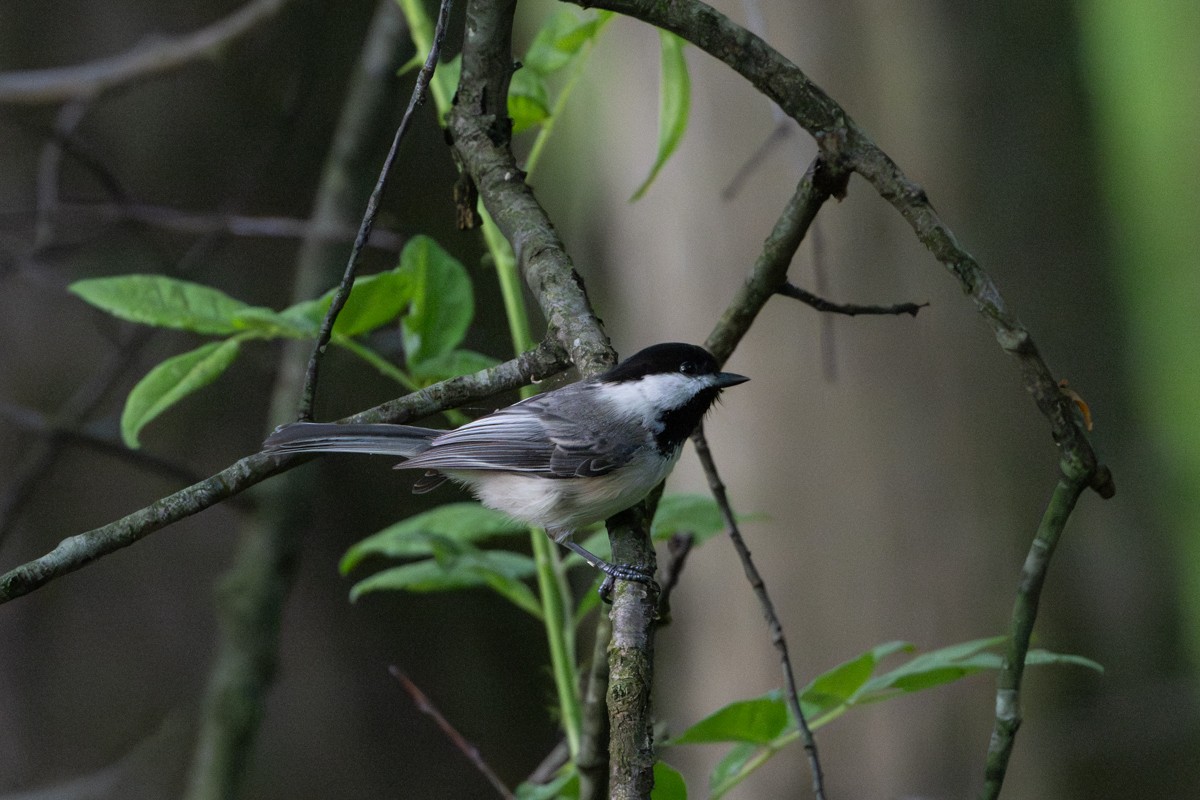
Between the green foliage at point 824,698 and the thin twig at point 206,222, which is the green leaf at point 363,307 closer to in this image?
the green foliage at point 824,698

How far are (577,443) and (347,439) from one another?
56cm

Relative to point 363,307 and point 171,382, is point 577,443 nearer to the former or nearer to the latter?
point 363,307

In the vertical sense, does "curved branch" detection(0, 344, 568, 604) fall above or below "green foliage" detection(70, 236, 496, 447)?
below

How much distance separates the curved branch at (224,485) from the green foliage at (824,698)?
538 mm

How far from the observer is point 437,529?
5.76 feet

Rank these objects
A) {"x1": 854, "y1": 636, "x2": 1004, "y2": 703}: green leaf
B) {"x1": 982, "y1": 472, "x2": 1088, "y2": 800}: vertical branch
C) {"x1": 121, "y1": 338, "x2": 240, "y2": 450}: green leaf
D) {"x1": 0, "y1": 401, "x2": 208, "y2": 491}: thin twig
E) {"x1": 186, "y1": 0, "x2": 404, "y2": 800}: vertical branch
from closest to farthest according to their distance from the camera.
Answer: {"x1": 982, "y1": 472, "x2": 1088, "y2": 800}: vertical branch < {"x1": 854, "y1": 636, "x2": 1004, "y2": 703}: green leaf < {"x1": 121, "y1": 338, "x2": 240, "y2": 450}: green leaf < {"x1": 0, "y1": 401, "x2": 208, "y2": 491}: thin twig < {"x1": 186, "y1": 0, "x2": 404, "y2": 800}: vertical branch

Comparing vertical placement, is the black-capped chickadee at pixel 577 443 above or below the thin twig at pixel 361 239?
below

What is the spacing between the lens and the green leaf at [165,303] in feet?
4.72

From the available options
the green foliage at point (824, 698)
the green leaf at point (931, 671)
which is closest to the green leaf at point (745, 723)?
the green foliage at point (824, 698)

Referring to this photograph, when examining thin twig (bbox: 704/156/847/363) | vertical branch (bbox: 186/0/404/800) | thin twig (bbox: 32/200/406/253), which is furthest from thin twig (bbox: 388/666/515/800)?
thin twig (bbox: 32/200/406/253)

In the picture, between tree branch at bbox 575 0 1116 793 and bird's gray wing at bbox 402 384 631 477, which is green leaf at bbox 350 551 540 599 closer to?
bird's gray wing at bbox 402 384 631 477

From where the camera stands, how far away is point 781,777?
3.01m

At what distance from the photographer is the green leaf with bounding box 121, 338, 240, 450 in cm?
142

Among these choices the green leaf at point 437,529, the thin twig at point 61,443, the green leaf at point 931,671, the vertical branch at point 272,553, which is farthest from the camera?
the vertical branch at point 272,553
